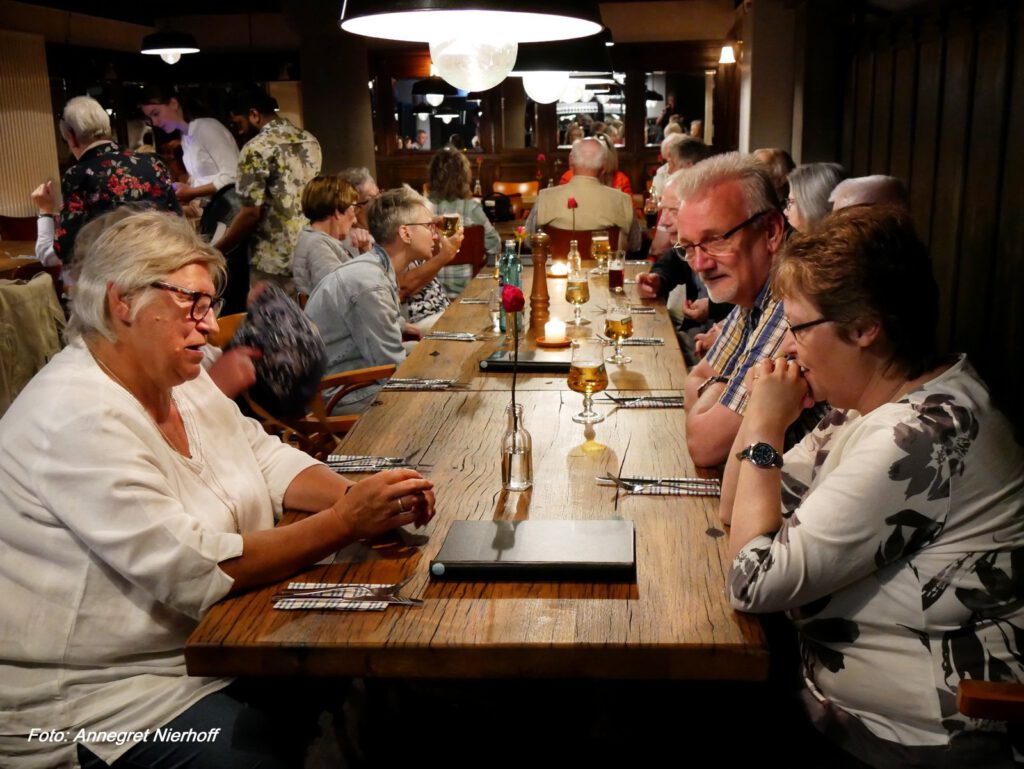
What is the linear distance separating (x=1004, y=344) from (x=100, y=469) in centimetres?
264

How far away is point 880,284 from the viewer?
1.58 m

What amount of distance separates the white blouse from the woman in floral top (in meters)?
0.94

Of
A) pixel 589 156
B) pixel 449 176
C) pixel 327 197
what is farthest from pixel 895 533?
pixel 449 176

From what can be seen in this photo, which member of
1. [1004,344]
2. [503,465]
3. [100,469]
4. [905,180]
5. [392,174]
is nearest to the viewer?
[100,469]

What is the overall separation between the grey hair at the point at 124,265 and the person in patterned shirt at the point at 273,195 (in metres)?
3.84

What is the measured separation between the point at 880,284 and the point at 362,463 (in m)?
1.22

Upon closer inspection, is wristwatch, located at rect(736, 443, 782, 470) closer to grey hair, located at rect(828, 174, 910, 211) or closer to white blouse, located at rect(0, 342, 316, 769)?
white blouse, located at rect(0, 342, 316, 769)

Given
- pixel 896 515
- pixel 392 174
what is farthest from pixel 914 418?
pixel 392 174

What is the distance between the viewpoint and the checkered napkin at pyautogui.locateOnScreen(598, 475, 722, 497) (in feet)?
6.78

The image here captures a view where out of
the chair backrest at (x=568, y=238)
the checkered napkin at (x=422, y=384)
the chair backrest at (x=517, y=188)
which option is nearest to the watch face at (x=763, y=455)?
the checkered napkin at (x=422, y=384)

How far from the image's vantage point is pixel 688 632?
149 centimetres

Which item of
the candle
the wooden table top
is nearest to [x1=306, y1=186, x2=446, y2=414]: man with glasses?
the candle

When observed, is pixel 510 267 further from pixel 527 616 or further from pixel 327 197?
pixel 527 616

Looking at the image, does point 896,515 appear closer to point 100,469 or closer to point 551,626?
point 551,626
